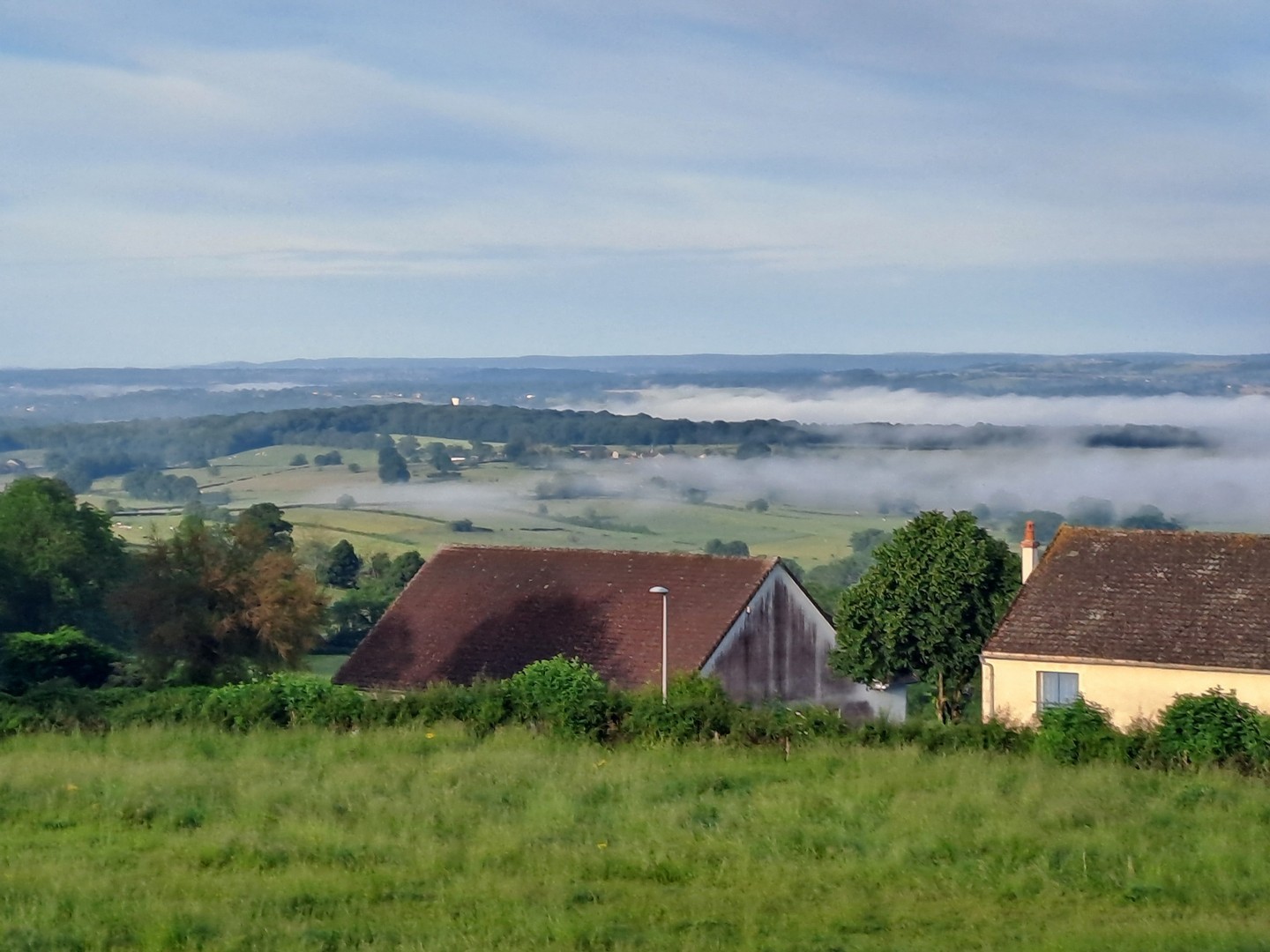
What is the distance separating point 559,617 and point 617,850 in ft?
59.5

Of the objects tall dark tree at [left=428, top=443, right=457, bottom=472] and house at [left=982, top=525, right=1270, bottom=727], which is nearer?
house at [left=982, top=525, right=1270, bottom=727]

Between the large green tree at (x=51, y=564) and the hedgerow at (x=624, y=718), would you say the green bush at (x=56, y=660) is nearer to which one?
the hedgerow at (x=624, y=718)

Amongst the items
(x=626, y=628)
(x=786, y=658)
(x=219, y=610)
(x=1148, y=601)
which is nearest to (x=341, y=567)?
(x=219, y=610)

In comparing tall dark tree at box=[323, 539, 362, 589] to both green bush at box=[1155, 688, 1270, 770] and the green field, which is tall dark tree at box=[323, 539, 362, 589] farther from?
green bush at box=[1155, 688, 1270, 770]

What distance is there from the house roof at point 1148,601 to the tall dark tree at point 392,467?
116785 mm

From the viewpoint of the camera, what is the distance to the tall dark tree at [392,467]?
144 metres

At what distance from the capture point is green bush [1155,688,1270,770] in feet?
60.7

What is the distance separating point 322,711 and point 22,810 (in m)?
6.14

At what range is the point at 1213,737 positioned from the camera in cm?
1859

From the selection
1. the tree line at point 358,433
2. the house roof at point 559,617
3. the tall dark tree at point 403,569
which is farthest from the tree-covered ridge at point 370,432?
the house roof at point 559,617

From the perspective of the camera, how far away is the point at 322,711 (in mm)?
21391

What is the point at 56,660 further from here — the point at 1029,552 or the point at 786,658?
the point at 1029,552

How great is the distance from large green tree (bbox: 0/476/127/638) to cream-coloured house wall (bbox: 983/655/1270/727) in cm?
3285

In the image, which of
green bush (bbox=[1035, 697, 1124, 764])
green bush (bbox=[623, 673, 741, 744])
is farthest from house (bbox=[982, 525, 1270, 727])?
green bush (bbox=[623, 673, 741, 744])
